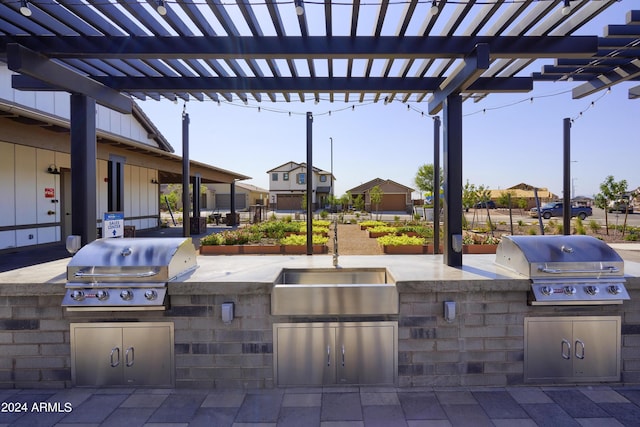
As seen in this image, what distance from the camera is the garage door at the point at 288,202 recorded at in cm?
3938

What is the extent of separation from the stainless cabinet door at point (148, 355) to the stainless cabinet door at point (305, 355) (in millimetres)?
907

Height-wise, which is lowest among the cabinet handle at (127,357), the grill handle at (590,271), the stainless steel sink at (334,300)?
the cabinet handle at (127,357)

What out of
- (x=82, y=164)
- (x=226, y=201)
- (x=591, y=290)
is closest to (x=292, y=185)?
(x=226, y=201)

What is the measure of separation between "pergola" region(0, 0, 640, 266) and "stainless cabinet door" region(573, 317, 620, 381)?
46.9 inches

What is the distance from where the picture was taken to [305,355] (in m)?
2.90

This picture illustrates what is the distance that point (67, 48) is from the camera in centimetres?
321

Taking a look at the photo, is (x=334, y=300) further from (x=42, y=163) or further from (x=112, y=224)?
(x=42, y=163)

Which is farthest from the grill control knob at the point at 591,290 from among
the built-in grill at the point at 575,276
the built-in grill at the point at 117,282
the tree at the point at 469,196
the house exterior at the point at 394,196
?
the house exterior at the point at 394,196

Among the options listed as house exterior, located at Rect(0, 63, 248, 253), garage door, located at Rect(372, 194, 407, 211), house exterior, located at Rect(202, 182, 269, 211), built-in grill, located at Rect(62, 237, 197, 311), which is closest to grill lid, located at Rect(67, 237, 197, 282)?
built-in grill, located at Rect(62, 237, 197, 311)

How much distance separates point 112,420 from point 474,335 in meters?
2.82

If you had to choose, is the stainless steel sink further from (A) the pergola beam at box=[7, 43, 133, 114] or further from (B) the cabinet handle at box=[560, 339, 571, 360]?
(A) the pergola beam at box=[7, 43, 133, 114]

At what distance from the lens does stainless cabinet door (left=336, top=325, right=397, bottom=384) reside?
9.46 ft

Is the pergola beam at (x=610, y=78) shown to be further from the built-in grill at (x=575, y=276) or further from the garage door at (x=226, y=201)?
the garage door at (x=226, y=201)

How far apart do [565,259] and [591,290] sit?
0.30 m
